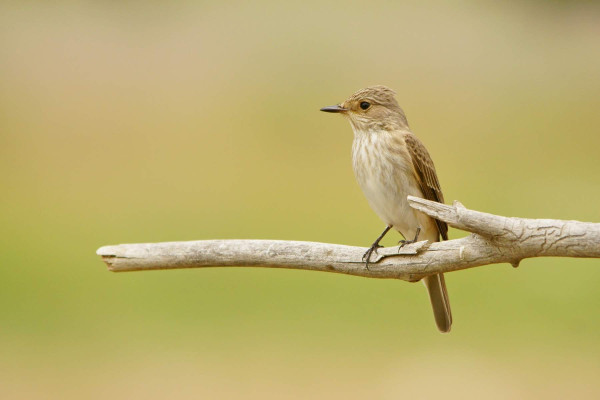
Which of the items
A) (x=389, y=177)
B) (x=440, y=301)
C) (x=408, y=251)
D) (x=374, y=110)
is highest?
(x=374, y=110)

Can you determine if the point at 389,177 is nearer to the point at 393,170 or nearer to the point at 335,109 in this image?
the point at 393,170

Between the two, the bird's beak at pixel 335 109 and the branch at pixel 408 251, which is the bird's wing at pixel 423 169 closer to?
the bird's beak at pixel 335 109

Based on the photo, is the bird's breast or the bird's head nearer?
the bird's breast

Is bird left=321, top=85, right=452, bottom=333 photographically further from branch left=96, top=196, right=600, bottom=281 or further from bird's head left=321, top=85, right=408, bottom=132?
branch left=96, top=196, right=600, bottom=281

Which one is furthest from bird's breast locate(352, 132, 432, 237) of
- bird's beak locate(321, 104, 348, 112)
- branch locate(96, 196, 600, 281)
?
branch locate(96, 196, 600, 281)

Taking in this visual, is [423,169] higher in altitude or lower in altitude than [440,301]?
higher

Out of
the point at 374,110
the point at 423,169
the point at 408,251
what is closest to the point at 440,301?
the point at 423,169

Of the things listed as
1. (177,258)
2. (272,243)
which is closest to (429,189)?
(272,243)

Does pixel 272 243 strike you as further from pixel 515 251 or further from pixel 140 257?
pixel 515 251

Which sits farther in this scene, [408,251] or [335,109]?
[335,109]
